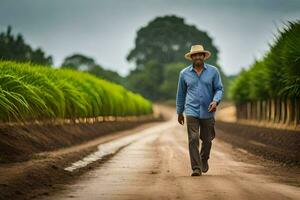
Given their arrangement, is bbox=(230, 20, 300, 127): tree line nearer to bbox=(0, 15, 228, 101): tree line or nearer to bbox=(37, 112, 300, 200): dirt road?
bbox=(37, 112, 300, 200): dirt road

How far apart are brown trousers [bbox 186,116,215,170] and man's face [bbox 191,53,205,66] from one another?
0.84 metres

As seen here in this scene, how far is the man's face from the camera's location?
442 inches

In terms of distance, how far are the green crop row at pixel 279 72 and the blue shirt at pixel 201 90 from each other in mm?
7989

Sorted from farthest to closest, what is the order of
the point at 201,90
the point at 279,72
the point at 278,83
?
the point at 278,83 → the point at 279,72 → the point at 201,90

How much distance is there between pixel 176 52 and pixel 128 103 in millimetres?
84442

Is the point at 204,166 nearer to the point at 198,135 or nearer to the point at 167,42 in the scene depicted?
the point at 198,135

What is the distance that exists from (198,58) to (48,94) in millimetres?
7125

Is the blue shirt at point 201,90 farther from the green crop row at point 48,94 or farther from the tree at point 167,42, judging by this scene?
the tree at point 167,42

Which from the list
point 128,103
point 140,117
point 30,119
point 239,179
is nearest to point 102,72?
point 140,117

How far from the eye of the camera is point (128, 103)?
44188 millimetres

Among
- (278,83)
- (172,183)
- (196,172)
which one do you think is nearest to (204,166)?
(196,172)

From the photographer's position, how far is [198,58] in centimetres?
1124

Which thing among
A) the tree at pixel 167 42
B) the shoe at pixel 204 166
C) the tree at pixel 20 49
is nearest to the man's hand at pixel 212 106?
the shoe at pixel 204 166

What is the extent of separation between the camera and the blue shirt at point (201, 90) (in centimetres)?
1131
